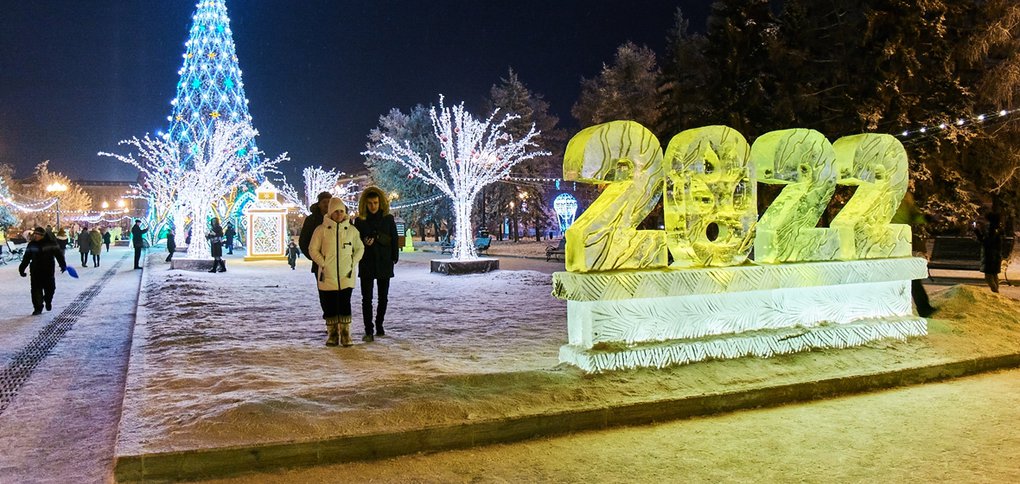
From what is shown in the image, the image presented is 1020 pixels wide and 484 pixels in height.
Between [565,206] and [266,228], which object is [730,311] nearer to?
[266,228]

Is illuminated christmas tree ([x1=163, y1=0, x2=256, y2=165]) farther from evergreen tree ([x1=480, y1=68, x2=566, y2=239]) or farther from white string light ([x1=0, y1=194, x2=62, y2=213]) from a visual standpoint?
evergreen tree ([x1=480, y1=68, x2=566, y2=239])

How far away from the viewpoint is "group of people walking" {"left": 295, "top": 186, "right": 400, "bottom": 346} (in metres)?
7.52

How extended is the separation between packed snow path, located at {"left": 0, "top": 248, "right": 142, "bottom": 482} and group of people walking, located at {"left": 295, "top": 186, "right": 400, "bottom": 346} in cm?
219

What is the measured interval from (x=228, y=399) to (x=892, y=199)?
25.0ft

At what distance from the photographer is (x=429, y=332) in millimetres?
9023

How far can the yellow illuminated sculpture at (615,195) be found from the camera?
5.98 meters

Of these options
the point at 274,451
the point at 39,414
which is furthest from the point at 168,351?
the point at 274,451

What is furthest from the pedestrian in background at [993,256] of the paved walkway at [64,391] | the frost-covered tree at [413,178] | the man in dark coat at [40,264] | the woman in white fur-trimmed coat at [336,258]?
the frost-covered tree at [413,178]

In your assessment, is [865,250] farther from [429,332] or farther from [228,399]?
[228,399]

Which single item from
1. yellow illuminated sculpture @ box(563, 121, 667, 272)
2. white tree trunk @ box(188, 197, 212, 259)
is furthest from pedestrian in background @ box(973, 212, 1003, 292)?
white tree trunk @ box(188, 197, 212, 259)

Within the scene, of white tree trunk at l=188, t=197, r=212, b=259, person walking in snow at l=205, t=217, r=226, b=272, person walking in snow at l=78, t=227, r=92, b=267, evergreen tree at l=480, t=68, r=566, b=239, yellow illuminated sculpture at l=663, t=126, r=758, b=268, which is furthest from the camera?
evergreen tree at l=480, t=68, r=566, b=239

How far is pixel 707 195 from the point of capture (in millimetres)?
6664

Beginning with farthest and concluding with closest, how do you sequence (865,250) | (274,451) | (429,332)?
(429,332) → (865,250) → (274,451)

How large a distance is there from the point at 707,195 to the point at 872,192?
2.77m
